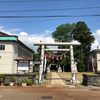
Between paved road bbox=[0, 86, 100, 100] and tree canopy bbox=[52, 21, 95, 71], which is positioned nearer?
paved road bbox=[0, 86, 100, 100]

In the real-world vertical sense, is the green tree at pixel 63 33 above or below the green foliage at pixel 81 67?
above

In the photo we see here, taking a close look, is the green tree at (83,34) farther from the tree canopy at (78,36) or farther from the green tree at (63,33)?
the green tree at (63,33)

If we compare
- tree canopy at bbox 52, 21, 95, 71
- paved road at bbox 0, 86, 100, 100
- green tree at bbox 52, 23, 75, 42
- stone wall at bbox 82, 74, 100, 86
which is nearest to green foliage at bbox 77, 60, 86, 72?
tree canopy at bbox 52, 21, 95, 71

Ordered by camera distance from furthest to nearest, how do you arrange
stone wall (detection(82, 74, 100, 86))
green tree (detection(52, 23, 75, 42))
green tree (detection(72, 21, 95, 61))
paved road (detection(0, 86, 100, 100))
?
green tree (detection(52, 23, 75, 42)), green tree (detection(72, 21, 95, 61)), stone wall (detection(82, 74, 100, 86)), paved road (detection(0, 86, 100, 100))

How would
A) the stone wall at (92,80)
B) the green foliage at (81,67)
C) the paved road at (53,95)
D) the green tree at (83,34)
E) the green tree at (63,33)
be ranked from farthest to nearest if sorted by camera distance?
the green tree at (63,33) → the green tree at (83,34) → the green foliage at (81,67) → the stone wall at (92,80) → the paved road at (53,95)

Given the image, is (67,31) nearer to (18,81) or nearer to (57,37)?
(57,37)

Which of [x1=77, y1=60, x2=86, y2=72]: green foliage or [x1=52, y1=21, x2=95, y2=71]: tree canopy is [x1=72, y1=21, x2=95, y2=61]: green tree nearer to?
[x1=52, y1=21, x2=95, y2=71]: tree canopy

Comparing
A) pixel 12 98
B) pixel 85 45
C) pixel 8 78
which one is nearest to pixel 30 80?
pixel 8 78

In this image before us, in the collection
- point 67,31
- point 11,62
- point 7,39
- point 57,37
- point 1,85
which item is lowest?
point 1,85

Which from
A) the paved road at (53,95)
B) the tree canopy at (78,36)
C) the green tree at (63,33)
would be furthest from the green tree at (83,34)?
the paved road at (53,95)

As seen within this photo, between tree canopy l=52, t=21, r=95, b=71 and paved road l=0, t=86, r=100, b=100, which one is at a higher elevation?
tree canopy l=52, t=21, r=95, b=71

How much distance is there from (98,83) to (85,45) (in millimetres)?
31763

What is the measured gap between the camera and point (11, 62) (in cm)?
1914

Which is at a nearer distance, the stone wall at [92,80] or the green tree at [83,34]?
the stone wall at [92,80]
